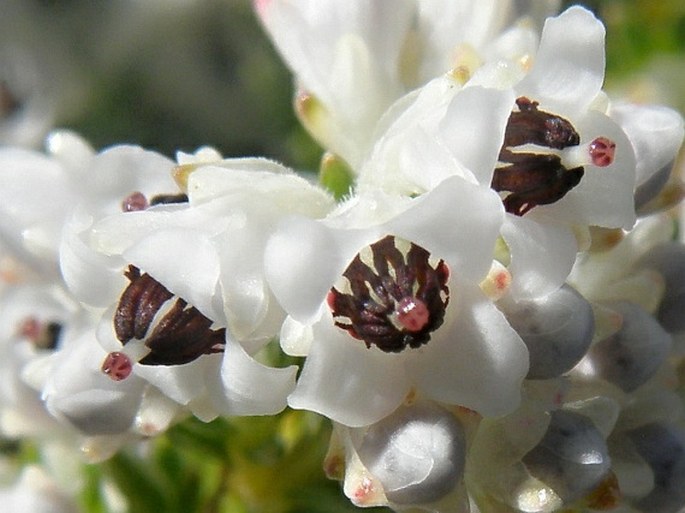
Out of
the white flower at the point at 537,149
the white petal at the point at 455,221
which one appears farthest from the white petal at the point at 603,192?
the white petal at the point at 455,221

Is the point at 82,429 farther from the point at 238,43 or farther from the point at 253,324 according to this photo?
Result: the point at 238,43

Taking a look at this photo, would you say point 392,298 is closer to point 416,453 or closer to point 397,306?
point 397,306

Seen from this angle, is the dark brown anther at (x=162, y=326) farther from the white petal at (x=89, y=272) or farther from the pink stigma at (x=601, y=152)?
the pink stigma at (x=601, y=152)

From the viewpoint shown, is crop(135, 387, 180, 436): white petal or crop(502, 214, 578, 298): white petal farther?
crop(135, 387, 180, 436): white petal

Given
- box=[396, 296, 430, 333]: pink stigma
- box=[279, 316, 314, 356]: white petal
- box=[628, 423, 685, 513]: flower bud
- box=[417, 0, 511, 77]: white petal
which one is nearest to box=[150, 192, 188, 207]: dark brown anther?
box=[279, 316, 314, 356]: white petal

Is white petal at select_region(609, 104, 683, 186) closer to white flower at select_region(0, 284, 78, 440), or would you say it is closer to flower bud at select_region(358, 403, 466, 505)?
flower bud at select_region(358, 403, 466, 505)

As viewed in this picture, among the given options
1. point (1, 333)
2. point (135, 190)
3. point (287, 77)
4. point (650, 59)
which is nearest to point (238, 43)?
point (287, 77)

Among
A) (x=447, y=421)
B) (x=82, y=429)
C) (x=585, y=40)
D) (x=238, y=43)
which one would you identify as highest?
(x=585, y=40)
